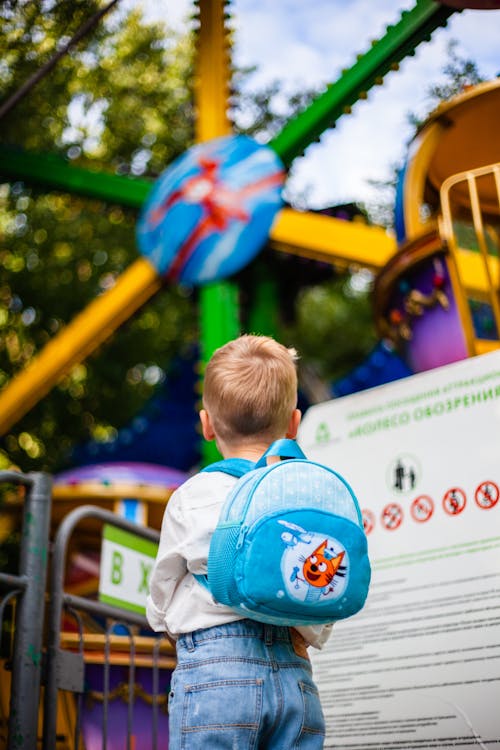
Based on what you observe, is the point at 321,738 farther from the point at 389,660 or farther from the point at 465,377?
the point at 465,377

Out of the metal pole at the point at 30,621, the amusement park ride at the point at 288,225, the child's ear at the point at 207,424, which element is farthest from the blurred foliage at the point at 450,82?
the metal pole at the point at 30,621

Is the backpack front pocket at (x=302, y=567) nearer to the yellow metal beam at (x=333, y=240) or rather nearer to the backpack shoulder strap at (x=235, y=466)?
the backpack shoulder strap at (x=235, y=466)

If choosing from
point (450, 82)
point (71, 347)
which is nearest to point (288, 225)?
point (71, 347)

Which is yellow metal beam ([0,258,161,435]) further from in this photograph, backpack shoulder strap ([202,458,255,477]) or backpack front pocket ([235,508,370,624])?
backpack front pocket ([235,508,370,624])

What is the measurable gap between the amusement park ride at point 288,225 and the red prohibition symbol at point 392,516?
0.92 metres

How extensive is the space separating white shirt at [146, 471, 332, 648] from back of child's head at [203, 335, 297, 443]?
0.45 feet

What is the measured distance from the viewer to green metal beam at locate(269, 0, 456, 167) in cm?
390

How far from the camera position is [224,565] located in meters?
2.00

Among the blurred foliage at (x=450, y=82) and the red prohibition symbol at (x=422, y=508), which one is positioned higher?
the blurred foliage at (x=450, y=82)

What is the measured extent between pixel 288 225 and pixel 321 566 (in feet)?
14.0

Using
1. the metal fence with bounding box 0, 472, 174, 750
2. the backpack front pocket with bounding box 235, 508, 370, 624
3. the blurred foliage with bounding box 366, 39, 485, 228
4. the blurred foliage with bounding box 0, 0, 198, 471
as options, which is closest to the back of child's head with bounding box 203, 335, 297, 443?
the backpack front pocket with bounding box 235, 508, 370, 624

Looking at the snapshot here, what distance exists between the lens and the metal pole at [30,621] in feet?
8.97

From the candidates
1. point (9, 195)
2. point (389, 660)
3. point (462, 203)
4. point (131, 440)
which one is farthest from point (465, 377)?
point (9, 195)

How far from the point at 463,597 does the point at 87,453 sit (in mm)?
5385
